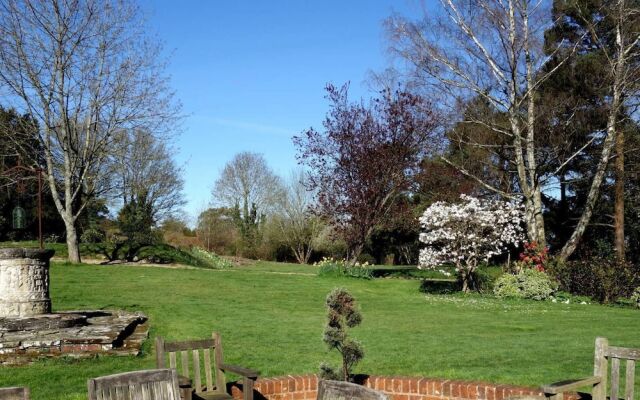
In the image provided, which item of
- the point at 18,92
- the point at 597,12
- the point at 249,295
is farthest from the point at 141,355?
the point at 597,12

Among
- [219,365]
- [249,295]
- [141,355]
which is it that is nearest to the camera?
[219,365]

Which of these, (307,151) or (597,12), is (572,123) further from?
(307,151)

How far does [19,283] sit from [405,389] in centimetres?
709

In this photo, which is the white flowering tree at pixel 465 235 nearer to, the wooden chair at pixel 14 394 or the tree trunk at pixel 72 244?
the tree trunk at pixel 72 244

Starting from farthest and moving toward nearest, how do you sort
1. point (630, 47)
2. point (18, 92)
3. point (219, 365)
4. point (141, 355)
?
1. point (18, 92)
2. point (630, 47)
3. point (141, 355)
4. point (219, 365)

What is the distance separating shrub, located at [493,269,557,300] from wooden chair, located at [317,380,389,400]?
1431 cm

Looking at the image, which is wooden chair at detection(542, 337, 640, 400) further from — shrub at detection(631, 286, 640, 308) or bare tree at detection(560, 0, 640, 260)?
bare tree at detection(560, 0, 640, 260)

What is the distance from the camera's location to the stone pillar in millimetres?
10258

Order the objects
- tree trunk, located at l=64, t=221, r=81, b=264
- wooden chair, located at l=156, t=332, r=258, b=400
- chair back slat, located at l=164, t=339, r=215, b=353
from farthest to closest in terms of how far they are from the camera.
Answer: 1. tree trunk, located at l=64, t=221, r=81, b=264
2. chair back slat, located at l=164, t=339, r=215, b=353
3. wooden chair, located at l=156, t=332, r=258, b=400

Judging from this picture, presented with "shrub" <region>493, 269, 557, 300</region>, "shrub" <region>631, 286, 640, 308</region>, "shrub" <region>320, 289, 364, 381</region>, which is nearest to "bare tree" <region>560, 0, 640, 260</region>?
"shrub" <region>631, 286, 640, 308</region>

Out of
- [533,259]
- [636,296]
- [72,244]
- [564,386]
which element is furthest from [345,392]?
[72,244]

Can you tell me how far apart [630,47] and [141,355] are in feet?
62.0

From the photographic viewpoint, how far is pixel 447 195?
2736cm

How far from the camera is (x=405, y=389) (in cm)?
631
